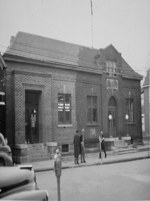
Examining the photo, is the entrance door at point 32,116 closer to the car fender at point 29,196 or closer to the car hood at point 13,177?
the car hood at point 13,177

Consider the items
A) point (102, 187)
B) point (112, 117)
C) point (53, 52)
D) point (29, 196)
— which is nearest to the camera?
point (29, 196)

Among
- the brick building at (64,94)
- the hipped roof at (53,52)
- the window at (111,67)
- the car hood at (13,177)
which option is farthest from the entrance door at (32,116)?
the car hood at (13,177)

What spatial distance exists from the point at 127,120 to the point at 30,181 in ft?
61.7

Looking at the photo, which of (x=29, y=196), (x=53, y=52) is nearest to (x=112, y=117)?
(x=53, y=52)

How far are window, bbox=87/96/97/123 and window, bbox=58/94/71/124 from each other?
1857mm

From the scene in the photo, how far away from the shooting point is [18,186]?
3.19 metres

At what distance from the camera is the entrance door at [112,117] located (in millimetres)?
19977

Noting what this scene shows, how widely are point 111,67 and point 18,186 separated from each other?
17894mm

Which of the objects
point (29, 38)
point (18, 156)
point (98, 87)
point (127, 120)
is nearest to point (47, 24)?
point (18, 156)

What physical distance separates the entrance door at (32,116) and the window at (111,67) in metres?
6.65

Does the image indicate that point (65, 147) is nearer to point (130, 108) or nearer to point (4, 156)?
point (130, 108)

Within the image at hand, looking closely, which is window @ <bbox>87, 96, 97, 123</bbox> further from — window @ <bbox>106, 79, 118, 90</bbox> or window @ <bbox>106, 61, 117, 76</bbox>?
window @ <bbox>106, 61, 117, 76</bbox>

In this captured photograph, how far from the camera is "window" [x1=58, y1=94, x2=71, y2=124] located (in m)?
17.3

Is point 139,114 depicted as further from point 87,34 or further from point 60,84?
point 87,34
